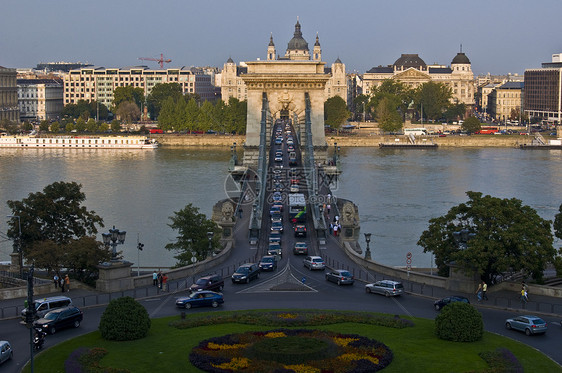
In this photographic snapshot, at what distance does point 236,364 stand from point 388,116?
118840mm

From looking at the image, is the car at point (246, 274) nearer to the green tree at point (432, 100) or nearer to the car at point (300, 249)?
the car at point (300, 249)

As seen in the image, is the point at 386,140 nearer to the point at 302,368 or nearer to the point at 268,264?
the point at 268,264

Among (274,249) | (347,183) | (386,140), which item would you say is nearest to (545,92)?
(386,140)

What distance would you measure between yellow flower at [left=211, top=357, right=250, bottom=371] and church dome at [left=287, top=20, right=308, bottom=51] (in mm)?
125945

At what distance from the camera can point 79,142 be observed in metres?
128

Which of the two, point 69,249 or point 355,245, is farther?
point 355,245

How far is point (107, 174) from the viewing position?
87.4 m

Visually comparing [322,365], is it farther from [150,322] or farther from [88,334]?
[88,334]

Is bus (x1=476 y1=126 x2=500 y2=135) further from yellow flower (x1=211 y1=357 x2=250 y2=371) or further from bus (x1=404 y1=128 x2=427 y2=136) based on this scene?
yellow flower (x1=211 y1=357 x2=250 y2=371)

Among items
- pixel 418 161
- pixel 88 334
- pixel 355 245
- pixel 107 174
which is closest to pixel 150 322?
pixel 88 334

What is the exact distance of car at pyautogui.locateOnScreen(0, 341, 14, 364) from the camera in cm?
2048

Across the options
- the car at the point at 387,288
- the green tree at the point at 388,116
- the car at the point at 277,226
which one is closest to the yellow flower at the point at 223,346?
the car at the point at 387,288

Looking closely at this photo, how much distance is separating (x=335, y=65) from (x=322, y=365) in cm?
15943

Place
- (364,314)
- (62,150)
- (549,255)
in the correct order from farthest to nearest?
(62,150), (549,255), (364,314)
